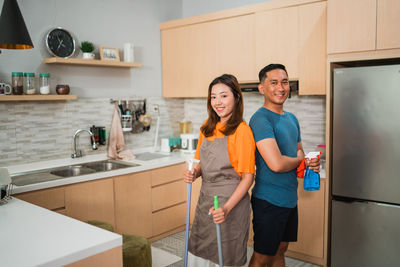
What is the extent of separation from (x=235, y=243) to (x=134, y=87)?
8.28ft

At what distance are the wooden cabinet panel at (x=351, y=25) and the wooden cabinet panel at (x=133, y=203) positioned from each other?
6.30ft

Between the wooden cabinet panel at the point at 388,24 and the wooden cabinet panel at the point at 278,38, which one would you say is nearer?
the wooden cabinet panel at the point at 388,24

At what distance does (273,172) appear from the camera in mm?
1978

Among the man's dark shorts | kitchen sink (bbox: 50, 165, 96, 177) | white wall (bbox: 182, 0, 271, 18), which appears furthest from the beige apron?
white wall (bbox: 182, 0, 271, 18)

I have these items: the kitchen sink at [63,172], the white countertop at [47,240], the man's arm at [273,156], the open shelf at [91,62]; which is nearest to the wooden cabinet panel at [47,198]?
the kitchen sink at [63,172]

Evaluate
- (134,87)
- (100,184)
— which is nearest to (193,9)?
(134,87)

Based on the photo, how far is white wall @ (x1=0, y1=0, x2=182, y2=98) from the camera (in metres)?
3.13

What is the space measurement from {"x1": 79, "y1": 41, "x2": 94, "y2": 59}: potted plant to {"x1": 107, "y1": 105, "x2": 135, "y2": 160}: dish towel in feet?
1.90

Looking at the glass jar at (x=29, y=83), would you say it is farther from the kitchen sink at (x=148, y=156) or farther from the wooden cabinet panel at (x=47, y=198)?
the kitchen sink at (x=148, y=156)

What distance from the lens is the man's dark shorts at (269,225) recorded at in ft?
6.48

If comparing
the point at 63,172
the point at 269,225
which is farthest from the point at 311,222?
the point at 63,172

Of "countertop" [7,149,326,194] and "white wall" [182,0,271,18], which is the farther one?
"white wall" [182,0,271,18]

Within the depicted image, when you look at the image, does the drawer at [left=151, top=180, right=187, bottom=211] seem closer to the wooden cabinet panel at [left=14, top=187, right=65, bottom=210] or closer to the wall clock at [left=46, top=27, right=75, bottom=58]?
the wooden cabinet panel at [left=14, top=187, right=65, bottom=210]

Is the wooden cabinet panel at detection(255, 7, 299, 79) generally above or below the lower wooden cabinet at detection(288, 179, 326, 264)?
above
